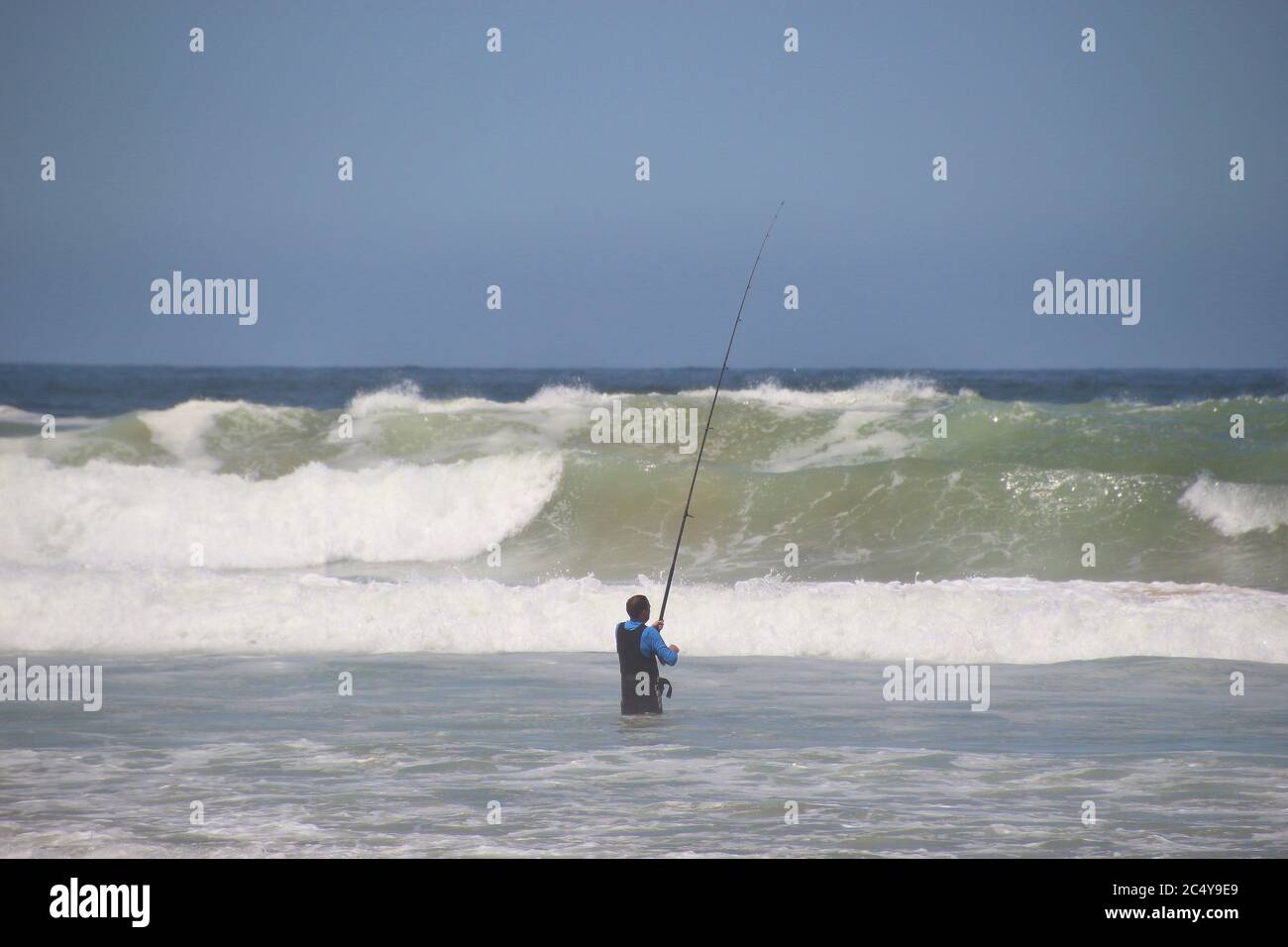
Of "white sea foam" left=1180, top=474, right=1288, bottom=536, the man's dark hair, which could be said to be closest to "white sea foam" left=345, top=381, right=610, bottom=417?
"white sea foam" left=1180, top=474, right=1288, bottom=536

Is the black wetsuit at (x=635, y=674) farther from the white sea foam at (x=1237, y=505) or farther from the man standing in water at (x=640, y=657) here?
the white sea foam at (x=1237, y=505)

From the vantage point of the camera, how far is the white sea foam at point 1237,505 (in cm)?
1659

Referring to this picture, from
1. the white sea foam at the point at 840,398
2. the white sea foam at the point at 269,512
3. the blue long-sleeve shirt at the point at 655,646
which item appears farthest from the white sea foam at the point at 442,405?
the blue long-sleeve shirt at the point at 655,646

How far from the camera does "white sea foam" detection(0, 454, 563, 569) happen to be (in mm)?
18750

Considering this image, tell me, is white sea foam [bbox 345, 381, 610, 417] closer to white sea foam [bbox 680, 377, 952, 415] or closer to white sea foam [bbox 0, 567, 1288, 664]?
white sea foam [bbox 680, 377, 952, 415]

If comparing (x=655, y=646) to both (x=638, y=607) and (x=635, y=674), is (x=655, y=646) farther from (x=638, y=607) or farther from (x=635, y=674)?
(x=635, y=674)

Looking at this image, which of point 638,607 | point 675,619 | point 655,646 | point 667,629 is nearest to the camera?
point 655,646

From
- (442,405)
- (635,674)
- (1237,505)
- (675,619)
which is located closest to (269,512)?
(442,405)

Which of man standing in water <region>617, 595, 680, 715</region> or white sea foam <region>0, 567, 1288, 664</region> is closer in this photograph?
man standing in water <region>617, 595, 680, 715</region>

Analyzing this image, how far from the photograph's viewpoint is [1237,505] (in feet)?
55.7

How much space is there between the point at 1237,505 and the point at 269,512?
1235 cm

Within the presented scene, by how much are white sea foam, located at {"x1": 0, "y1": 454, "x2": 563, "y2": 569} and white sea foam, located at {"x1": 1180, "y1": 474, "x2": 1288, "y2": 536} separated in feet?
27.4

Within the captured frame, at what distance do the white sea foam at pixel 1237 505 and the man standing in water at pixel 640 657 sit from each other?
9.98m
